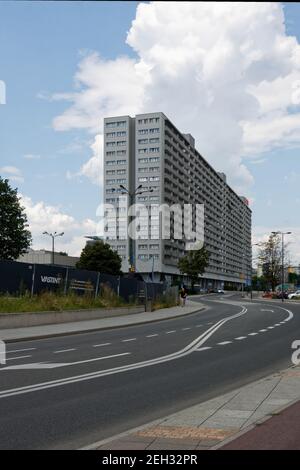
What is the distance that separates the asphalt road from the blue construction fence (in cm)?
597

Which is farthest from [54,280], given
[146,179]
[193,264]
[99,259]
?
[146,179]

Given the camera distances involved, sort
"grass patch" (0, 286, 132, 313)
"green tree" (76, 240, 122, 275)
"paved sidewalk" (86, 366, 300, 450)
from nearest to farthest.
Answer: "paved sidewalk" (86, 366, 300, 450), "grass patch" (0, 286, 132, 313), "green tree" (76, 240, 122, 275)

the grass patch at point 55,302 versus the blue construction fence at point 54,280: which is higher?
the blue construction fence at point 54,280

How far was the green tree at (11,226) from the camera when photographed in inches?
2911

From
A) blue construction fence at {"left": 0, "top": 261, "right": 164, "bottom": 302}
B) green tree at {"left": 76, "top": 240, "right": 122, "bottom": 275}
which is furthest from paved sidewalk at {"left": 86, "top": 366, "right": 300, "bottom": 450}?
green tree at {"left": 76, "top": 240, "right": 122, "bottom": 275}

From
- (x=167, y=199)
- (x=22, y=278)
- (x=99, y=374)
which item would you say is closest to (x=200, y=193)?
(x=167, y=199)

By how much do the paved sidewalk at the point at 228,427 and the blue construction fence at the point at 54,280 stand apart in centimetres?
1820

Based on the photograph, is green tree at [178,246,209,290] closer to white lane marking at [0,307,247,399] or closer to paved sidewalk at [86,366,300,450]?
white lane marking at [0,307,247,399]

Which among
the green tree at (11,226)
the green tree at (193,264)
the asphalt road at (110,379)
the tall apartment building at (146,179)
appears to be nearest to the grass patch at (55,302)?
the asphalt road at (110,379)

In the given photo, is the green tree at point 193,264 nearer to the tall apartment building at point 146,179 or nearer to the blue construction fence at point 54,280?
the tall apartment building at point 146,179

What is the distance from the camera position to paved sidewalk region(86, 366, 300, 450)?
6.00m

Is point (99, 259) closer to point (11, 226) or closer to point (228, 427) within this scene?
point (11, 226)

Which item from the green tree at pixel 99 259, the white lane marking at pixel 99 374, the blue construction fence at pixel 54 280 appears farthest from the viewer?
the green tree at pixel 99 259

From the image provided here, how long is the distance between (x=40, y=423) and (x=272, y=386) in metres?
4.11
